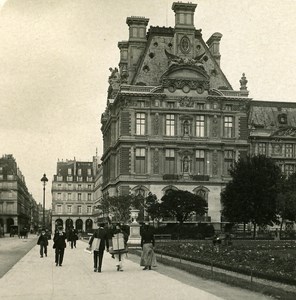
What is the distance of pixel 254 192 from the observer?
72438 mm

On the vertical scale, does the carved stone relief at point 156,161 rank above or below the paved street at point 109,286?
above

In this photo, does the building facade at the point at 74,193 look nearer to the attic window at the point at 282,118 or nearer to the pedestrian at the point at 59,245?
the attic window at the point at 282,118

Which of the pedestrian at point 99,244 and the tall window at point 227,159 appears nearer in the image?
the pedestrian at point 99,244

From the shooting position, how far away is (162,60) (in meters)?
88.0

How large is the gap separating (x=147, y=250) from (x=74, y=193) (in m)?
146

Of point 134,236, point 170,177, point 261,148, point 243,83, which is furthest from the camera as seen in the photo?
point 261,148

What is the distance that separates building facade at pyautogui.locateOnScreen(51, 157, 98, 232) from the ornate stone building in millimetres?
81026

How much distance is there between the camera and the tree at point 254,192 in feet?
237

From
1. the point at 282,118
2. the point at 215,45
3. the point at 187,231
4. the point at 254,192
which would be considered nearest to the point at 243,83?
the point at 215,45

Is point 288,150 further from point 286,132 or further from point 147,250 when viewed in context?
point 147,250

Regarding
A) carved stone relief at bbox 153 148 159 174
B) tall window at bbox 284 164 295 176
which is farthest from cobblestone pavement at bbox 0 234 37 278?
tall window at bbox 284 164 295 176

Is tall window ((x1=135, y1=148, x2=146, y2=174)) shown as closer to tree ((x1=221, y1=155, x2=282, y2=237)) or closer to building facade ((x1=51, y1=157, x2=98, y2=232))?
tree ((x1=221, y1=155, x2=282, y2=237))

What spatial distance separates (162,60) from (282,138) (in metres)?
21.8

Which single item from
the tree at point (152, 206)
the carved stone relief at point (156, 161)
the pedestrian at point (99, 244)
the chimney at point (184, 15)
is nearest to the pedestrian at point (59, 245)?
the pedestrian at point (99, 244)
